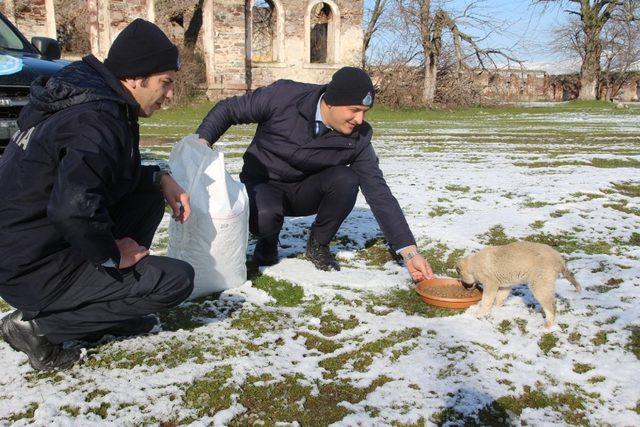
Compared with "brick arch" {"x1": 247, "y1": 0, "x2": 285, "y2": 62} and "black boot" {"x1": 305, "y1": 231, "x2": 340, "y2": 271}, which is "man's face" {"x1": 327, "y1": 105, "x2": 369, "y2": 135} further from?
"brick arch" {"x1": 247, "y1": 0, "x2": 285, "y2": 62}

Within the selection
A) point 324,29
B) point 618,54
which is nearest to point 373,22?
point 324,29

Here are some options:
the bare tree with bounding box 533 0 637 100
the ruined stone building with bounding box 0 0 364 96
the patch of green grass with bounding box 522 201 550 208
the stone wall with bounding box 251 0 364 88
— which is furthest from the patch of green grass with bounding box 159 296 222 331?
the bare tree with bounding box 533 0 637 100

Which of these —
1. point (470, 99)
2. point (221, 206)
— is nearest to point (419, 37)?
point (470, 99)

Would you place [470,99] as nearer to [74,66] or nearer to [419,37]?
[419,37]

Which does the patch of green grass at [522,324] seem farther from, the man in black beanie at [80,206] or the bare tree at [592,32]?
the bare tree at [592,32]

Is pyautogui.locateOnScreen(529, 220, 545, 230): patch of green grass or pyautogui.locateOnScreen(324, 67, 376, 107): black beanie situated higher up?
pyautogui.locateOnScreen(324, 67, 376, 107): black beanie

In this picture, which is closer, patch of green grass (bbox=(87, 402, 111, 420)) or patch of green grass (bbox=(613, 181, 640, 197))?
patch of green grass (bbox=(87, 402, 111, 420))

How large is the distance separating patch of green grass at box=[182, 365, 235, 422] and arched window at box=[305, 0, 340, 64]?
22.4m

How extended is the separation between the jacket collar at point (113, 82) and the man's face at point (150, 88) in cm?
6

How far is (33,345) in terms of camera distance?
97.0 inches

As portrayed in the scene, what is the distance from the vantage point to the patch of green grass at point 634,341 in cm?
275

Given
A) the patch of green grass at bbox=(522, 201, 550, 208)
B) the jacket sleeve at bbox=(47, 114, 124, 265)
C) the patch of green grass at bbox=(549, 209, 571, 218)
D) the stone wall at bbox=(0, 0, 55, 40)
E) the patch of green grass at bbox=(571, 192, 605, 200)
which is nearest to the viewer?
the jacket sleeve at bbox=(47, 114, 124, 265)

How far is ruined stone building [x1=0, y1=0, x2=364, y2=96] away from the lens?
2058cm

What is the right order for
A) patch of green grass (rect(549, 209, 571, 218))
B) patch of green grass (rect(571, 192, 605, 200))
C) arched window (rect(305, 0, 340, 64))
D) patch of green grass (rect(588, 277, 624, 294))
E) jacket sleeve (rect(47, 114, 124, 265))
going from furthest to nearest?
arched window (rect(305, 0, 340, 64))
patch of green grass (rect(571, 192, 605, 200))
patch of green grass (rect(549, 209, 571, 218))
patch of green grass (rect(588, 277, 624, 294))
jacket sleeve (rect(47, 114, 124, 265))
